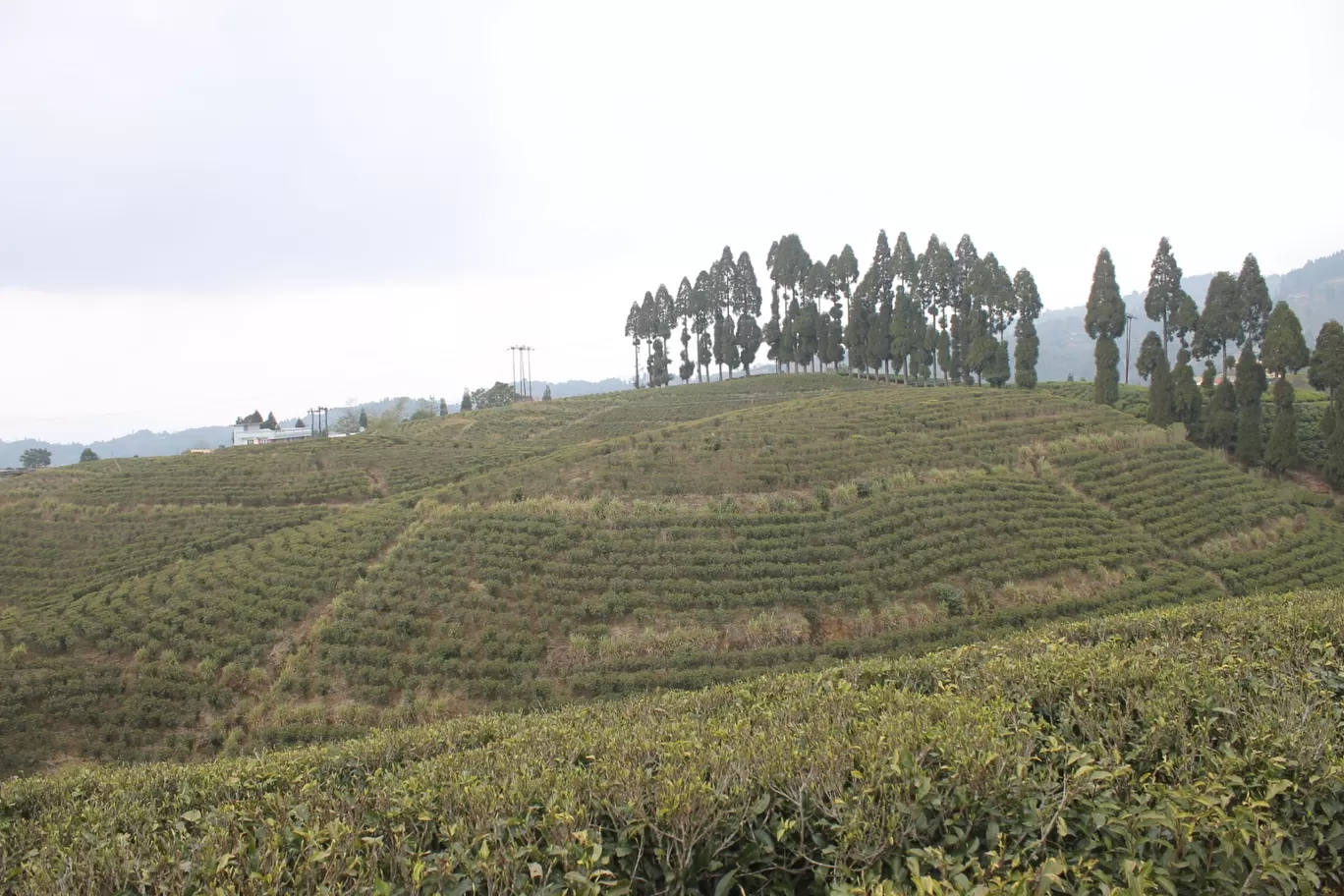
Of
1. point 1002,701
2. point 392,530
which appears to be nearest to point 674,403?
point 392,530

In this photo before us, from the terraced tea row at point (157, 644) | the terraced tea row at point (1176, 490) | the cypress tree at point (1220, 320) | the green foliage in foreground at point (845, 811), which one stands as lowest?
the terraced tea row at point (157, 644)

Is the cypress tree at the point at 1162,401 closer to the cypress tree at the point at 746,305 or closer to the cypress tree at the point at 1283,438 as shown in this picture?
the cypress tree at the point at 1283,438

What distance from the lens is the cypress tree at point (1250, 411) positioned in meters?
32.4

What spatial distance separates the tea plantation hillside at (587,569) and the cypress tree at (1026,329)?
15400mm

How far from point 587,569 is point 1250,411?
35427 mm

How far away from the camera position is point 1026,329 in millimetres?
46656

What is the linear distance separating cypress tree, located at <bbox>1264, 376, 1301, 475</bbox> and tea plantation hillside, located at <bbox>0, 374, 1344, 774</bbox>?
4.21m

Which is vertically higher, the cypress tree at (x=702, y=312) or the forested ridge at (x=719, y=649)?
the cypress tree at (x=702, y=312)

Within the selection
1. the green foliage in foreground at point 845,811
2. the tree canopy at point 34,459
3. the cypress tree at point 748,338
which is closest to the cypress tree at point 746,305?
the cypress tree at point 748,338

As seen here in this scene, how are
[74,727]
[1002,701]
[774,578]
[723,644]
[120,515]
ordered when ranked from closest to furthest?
1. [1002,701]
2. [74,727]
3. [723,644]
4. [774,578]
5. [120,515]

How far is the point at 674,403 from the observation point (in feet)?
172

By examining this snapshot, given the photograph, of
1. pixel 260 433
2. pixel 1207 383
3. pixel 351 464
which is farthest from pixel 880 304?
pixel 260 433

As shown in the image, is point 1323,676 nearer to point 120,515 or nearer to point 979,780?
point 979,780

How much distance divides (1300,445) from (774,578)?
106 feet
